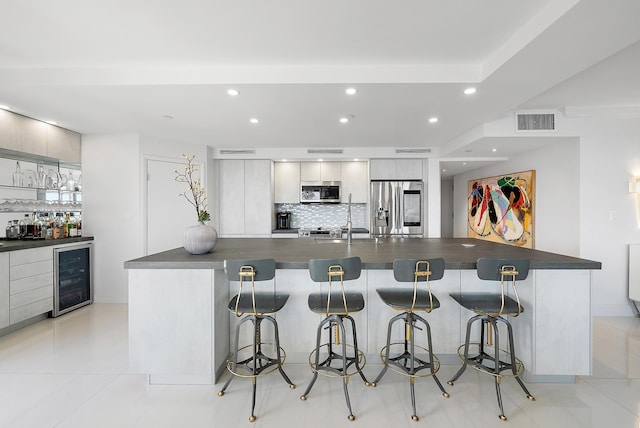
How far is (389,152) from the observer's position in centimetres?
491

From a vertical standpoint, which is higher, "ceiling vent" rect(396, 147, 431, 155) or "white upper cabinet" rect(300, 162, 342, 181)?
"ceiling vent" rect(396, 147, 431, 155)

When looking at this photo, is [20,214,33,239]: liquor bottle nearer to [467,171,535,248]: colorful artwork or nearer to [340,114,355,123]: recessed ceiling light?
[340,114,355,123]: recessed ceiling light

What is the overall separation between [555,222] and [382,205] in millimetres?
2461

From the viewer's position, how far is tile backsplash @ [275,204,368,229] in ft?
18.2

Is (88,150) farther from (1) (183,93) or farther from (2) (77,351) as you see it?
(2) (77,351)

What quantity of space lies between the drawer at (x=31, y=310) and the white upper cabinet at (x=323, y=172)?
3.97 m

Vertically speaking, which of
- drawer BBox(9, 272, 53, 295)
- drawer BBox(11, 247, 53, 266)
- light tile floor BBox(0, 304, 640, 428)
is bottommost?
light tile floor BBox(0, 304, 640, 428)

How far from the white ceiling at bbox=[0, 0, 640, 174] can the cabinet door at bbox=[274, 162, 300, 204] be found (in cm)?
173

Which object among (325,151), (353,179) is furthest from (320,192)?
(325,151)

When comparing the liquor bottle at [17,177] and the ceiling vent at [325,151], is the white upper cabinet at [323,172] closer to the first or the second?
the ceiling vent at [325,151]

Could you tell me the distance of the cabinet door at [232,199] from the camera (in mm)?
4996

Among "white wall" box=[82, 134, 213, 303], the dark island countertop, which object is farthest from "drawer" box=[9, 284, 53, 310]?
the dark island countertop

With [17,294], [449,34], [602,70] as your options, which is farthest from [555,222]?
[17,294]

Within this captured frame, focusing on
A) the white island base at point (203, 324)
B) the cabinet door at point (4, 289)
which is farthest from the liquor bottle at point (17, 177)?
the white island base at point (203, 324)
